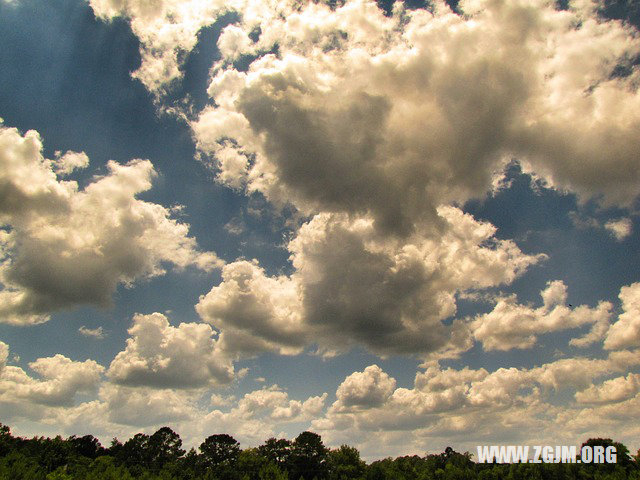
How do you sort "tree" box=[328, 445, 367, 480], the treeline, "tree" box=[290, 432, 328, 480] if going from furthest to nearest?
1. "tree" box=[290, 432, 328, 480]
2. "tree" box=[328, 445, 367, 480]
3. the treeline

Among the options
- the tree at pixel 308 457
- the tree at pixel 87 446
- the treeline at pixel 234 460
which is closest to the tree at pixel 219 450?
the treeline at pixel 234 460

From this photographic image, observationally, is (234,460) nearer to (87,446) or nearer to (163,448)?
(163,448)

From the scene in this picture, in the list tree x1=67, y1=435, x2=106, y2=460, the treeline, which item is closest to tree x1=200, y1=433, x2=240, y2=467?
the treeline

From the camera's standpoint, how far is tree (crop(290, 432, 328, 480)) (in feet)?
357

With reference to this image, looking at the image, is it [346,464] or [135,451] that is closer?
[346,464]

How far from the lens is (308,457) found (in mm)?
112188

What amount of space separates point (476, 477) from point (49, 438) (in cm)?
12347

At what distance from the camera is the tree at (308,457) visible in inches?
4285

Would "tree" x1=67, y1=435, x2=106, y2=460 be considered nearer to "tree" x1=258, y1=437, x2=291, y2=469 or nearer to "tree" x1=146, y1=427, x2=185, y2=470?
"tree" x1=146, y1=427, x2=185, y2=470

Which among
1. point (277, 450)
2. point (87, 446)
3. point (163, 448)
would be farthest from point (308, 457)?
point (87, 446)

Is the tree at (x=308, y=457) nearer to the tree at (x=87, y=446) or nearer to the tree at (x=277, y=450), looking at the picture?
the tree at (x=277, y=450)

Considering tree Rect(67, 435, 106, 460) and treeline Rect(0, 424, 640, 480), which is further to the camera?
tree Rect(67, 435, 106, 460)

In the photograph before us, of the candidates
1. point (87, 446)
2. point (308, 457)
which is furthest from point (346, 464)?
point (87, 446)

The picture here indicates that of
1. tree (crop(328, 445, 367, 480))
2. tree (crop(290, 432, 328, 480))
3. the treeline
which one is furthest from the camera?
tree (crop(290, 432, 328, 480))
